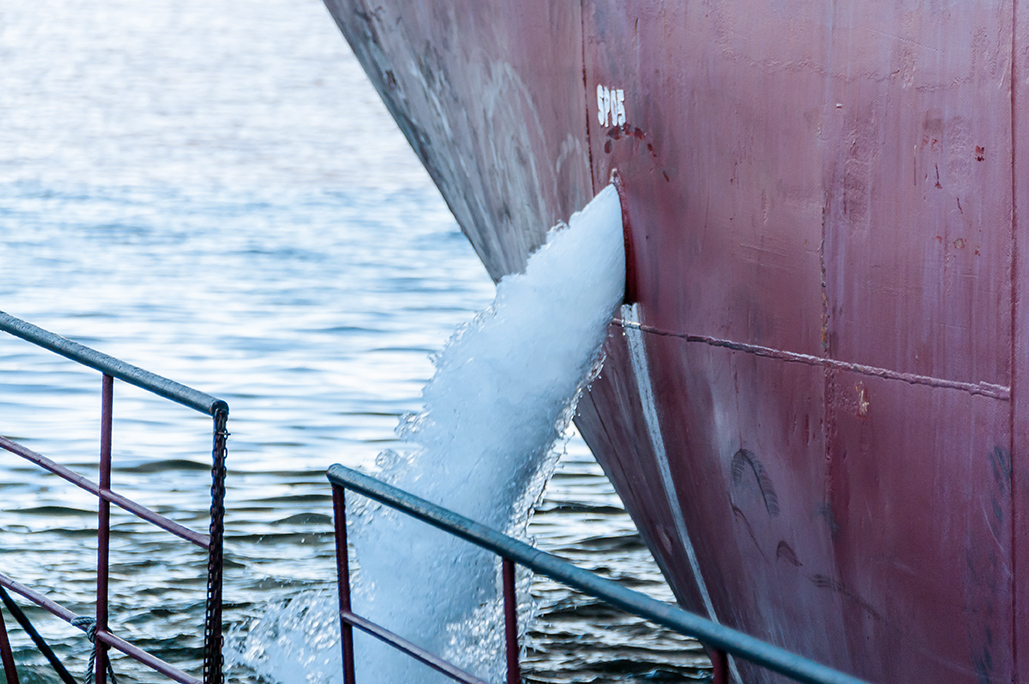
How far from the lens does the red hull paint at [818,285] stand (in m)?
2.12

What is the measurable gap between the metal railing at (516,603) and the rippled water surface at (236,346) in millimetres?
1727

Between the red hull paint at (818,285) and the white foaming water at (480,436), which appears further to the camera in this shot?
the white foaming water at (480,436)

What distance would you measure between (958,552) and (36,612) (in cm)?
350

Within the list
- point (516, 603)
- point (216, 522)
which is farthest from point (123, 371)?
point (516, 603)

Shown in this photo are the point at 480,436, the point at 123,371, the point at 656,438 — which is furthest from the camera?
the point at 656,438

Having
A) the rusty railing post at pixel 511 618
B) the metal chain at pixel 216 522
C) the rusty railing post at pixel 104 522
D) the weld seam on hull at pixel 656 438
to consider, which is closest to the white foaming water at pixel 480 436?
the weld seam on hull at pixel 656 438

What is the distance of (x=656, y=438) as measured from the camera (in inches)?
122

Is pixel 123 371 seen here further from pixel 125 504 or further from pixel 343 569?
pixel 343 569

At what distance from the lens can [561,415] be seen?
115 inches

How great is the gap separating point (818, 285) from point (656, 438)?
2.61ft

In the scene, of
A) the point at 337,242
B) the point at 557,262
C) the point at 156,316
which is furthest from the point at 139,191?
the point at 557,262

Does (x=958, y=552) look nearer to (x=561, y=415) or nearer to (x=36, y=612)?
(x=561, y=415)

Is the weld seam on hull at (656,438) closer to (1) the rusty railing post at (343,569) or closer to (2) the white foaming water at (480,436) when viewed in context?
(2) the white foaming water at (480,436)

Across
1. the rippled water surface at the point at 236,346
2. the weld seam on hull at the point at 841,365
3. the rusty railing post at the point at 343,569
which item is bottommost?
the rusty railing post at the point at 343,569
